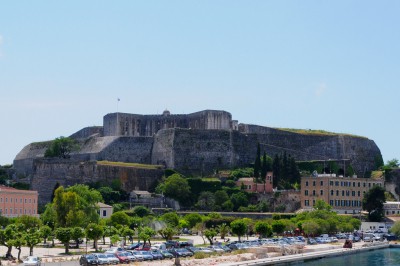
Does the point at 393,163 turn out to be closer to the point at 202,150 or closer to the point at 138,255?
the point at 202,150

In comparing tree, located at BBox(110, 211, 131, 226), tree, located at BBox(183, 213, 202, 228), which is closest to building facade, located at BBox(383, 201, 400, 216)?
tree, located at BBox(183, 213, 202, 228)

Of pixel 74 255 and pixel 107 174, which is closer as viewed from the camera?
pixel 74 255

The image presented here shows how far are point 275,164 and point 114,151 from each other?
2315 cm

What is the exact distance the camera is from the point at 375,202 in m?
88.2

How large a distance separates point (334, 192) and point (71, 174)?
33.1m

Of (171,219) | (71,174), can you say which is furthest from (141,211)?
(71,174)

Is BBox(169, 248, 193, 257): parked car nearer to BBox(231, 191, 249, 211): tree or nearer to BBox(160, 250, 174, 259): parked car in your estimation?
BBox(160, 250, 174, 259): parked car

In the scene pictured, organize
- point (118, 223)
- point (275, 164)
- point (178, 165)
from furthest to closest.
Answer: point (178, 165) < point (275, 164) < point (118, 223)

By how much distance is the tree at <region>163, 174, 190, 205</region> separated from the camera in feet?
303

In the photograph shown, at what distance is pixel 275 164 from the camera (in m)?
96.2

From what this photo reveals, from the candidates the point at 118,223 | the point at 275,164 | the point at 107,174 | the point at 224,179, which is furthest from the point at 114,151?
the point at 118,223

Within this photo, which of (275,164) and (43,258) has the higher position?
(275,164)

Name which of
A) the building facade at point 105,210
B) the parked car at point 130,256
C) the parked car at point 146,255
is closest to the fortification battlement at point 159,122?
the building facade at point 105,210

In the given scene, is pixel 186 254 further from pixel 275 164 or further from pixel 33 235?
pixel 275 164
